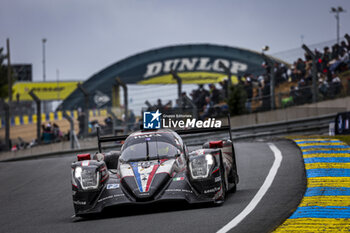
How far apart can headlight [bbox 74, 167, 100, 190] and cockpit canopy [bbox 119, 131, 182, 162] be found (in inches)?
29.1

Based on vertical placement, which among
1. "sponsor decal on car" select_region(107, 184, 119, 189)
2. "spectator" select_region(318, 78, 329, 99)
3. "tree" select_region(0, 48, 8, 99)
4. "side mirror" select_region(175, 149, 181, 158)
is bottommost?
"sponsor decal on car" select_region(107, 184, 119, 189)

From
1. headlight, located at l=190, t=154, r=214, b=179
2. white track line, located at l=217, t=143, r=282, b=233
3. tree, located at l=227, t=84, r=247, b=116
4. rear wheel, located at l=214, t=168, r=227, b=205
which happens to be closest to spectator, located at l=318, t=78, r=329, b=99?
tree, located at l=227, t=84, r=247, b=116

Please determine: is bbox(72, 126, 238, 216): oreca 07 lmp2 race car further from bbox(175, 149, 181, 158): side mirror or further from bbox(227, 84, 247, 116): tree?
bbox(227, 84, 247, 116): tree

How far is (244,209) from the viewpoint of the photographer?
9.27 metres

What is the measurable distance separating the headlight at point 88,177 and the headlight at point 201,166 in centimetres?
138

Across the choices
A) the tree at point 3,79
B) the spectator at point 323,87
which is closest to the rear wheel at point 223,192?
the spectator at point 323,87

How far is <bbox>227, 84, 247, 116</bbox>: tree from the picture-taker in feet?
86.7

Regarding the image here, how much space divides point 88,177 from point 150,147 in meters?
1.22

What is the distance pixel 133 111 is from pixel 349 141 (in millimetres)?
9744

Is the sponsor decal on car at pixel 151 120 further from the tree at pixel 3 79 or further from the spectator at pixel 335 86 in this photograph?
the tree at pixel 3 79

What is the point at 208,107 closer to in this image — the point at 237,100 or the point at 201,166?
the point at 237,100

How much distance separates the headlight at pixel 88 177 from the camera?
10.4m

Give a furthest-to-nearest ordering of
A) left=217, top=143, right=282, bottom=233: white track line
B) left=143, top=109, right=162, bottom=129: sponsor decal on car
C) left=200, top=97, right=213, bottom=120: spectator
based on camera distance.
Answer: left=200, top=97, right=213, bottom=120: spectator, left=143, top=109, right=162, bottom=129: sponsor decal on car, left=217, top=143, right=282, bottom=233: white track line

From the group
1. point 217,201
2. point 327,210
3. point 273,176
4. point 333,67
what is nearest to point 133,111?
point 333,67
